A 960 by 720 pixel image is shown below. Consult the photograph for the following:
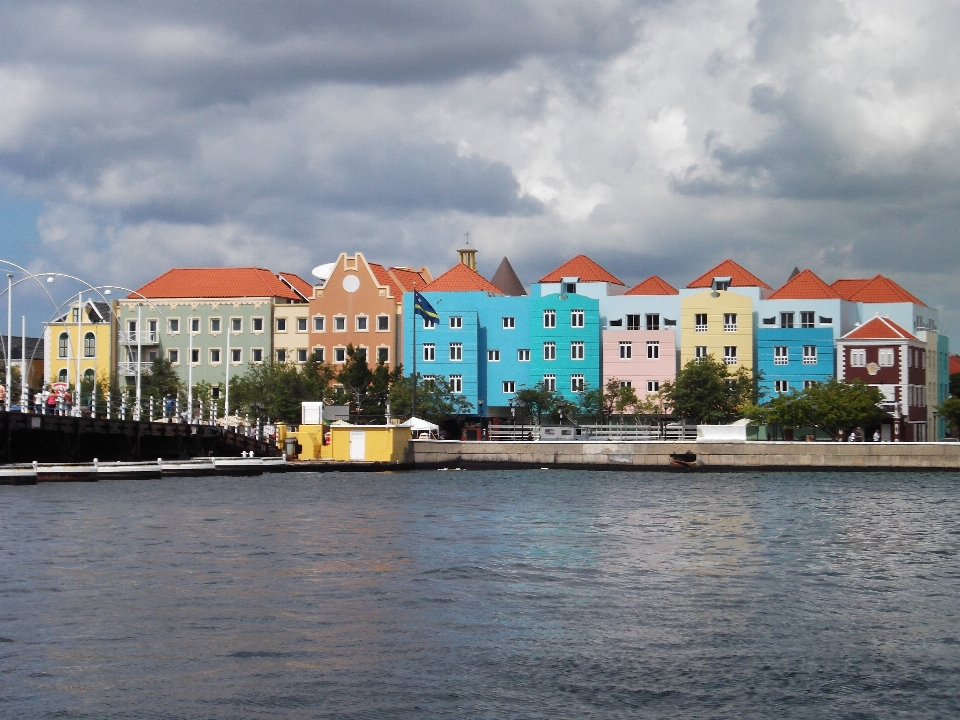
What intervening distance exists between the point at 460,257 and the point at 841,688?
12071 cm

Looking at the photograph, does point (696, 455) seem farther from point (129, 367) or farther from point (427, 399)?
point (129, 367)

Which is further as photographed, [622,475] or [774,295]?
[774,295]

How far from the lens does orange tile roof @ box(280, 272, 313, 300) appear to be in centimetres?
13291

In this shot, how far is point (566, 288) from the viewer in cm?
11581

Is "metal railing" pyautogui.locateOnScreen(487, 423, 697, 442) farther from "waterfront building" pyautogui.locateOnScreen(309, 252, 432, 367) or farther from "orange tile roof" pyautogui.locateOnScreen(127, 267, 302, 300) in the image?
"orange tile roof" pyautogui.locateOnScreen(127, 267, 302, 300)

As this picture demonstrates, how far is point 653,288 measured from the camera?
4651 inches

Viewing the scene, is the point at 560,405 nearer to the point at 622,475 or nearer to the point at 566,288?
the point at 566,288

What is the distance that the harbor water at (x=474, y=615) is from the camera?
1970 centimetres

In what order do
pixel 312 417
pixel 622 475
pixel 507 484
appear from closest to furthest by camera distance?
pixel 507 484
pixel 622 475
pixel 312 417

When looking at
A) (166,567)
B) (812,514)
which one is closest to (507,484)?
(812,514)

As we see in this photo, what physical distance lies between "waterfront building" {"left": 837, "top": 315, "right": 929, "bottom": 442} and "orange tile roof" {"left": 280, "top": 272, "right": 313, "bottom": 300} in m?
47.2

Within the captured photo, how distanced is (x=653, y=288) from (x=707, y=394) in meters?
15.7

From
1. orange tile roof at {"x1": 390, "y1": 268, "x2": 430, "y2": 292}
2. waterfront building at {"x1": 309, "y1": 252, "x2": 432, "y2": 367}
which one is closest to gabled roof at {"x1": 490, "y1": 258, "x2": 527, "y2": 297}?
orange tile roof at {"x1": 390, "y1": 268, "x2": 430, "y2": 292}

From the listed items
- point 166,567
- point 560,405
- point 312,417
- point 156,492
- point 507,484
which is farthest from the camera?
point 560,405
